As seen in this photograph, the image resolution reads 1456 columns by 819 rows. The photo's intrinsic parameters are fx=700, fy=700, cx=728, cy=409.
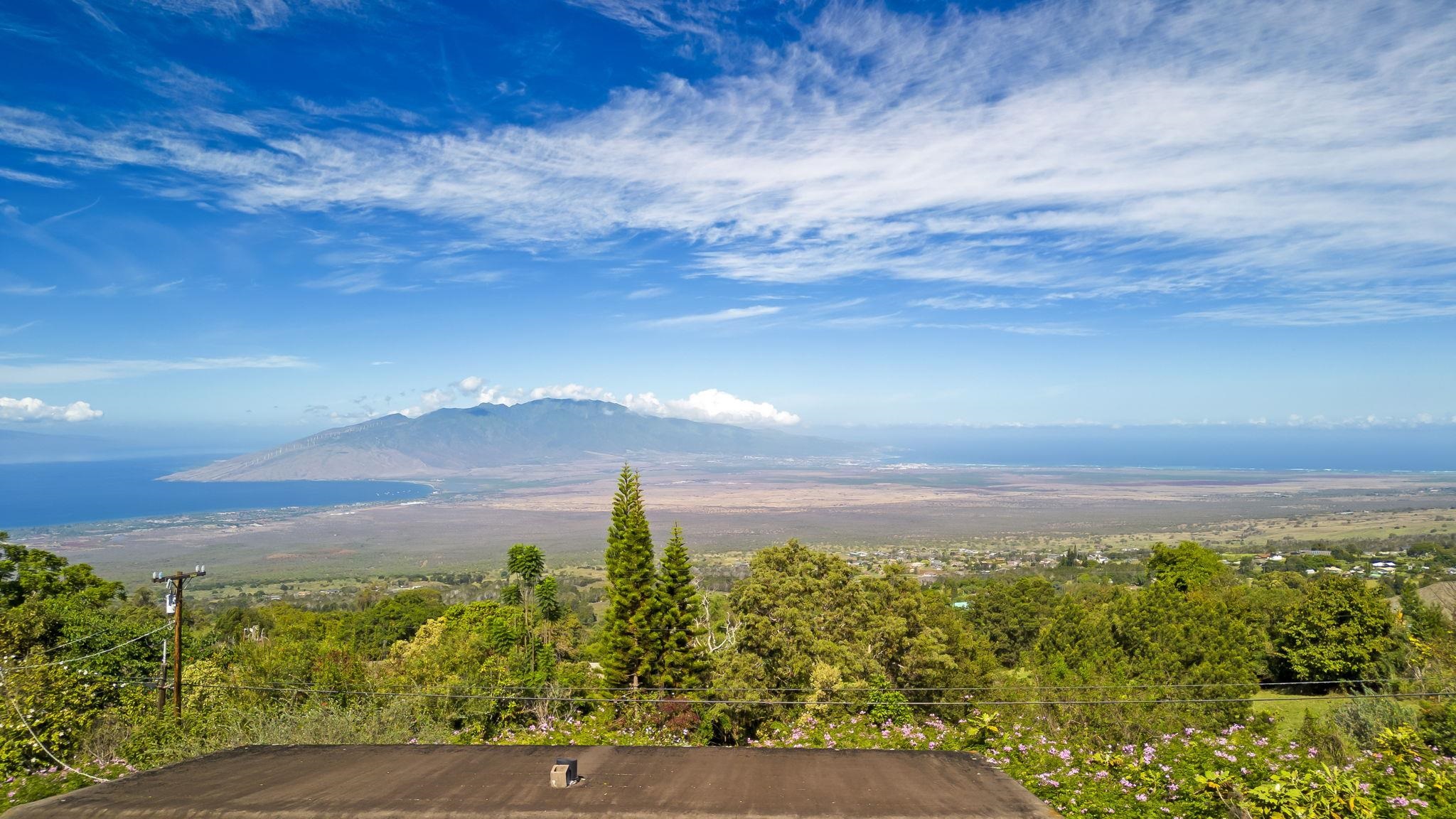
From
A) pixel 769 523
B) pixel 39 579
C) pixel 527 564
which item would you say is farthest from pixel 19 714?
pixel 769 523

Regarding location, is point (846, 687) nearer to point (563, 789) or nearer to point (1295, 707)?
point (563, 789)

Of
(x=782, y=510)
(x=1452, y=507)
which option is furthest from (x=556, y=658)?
(x=1452, y=507)

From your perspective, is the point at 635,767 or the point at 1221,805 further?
the point at 635,767

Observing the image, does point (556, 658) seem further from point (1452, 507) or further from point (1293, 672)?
point (1452, 507)

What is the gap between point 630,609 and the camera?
82.5ft

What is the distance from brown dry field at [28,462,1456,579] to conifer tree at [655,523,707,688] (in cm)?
8392

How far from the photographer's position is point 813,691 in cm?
1956

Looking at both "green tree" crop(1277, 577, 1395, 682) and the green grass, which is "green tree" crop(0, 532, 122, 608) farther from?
"green tree" crop(1277, 577, 1395, 682)

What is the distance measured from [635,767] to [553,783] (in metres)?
1.28

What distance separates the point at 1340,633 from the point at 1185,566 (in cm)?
1225

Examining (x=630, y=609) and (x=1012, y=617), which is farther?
(x=1012, y=617)

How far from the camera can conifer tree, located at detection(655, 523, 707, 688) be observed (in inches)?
973

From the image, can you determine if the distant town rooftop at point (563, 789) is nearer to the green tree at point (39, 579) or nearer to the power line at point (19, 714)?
the power line at point (19, 714)

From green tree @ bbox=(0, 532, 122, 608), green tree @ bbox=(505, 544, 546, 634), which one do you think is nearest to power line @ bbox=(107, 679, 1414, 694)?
green tree @ bbox=(505, 544, 546, 634)
